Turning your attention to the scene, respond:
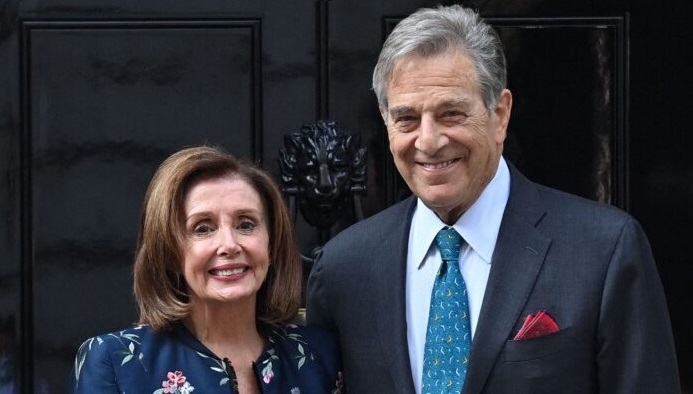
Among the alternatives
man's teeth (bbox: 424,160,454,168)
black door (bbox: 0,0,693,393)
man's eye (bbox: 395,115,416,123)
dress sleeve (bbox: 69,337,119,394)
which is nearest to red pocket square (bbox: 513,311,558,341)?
man's teeth (bbox: 424,160,454,168)

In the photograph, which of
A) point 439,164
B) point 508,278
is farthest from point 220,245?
point 508,278

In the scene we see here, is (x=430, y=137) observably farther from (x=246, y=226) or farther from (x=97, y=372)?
(x=97, y=372)

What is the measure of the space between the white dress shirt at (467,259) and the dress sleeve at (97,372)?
0.61 m

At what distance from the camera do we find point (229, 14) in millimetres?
4445

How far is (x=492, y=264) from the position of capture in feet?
10.8

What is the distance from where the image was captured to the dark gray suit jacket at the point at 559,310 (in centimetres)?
319

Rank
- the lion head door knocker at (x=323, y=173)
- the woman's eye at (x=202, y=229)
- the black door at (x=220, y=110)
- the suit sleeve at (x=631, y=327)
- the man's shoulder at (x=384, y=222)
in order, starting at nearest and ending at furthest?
the suit sleeve at (x=631, y=327) → the woman's eye at (x=202, y=229) → the man's shoulder at (x=384, y=222) → the lion head door knocker at (x=323, y=173) → the black door at (x=220, y=110)

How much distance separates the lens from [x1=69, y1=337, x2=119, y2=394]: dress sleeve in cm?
321

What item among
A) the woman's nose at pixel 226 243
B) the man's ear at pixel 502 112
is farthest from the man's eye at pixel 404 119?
the woman's nose at pixel 226 243

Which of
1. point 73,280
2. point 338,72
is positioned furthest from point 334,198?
point 73,280

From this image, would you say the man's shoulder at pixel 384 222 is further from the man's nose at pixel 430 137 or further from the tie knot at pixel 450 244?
the man's nose at pixel 430 137

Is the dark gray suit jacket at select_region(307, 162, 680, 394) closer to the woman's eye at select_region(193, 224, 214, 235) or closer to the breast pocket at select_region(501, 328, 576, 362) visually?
the breast pocket at select_region(501, 328, 576, 362)

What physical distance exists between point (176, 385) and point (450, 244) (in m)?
0.63

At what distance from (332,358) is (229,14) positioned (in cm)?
132
